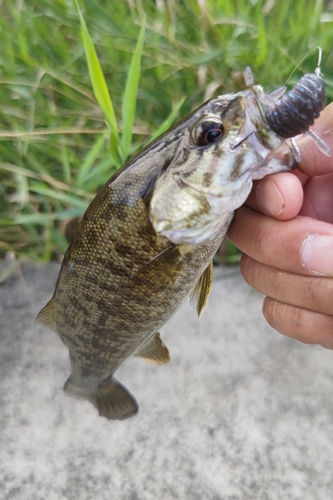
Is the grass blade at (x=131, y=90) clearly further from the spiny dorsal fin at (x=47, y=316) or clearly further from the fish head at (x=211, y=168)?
the spiny dorsal fin at (x=47, y=316)

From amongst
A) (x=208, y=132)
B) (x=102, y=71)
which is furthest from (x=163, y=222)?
(x=102, y=71)

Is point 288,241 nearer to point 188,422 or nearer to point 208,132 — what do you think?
point 208,132

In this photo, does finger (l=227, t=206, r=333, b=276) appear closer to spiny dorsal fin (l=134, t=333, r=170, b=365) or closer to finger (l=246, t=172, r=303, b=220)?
finger (l=246, t=172, r=303, b=220)

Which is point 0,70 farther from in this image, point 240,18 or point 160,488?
point 160,488

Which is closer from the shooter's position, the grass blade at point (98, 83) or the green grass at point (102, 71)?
the grass blade at point (98, 83)

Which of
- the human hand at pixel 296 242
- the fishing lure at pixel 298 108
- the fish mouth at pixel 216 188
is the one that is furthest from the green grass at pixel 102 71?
the fishing lure at pixel 298 108

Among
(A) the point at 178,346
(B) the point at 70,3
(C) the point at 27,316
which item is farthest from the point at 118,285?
(B) the point at 70,3
